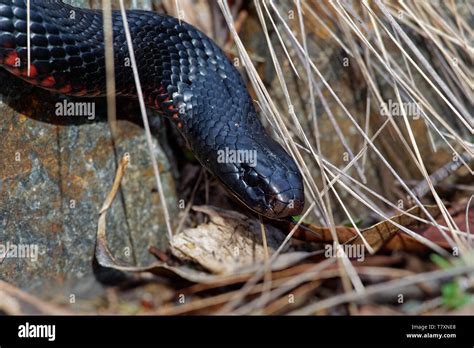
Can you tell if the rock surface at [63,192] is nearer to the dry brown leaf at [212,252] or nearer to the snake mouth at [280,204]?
the dry brown leaf at [212,252]

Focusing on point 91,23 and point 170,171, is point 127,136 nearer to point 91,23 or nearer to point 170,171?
point 170,171

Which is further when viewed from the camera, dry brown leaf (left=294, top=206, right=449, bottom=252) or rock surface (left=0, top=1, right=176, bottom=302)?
rock surface (left=0, top=1, right=176, bottom=302)

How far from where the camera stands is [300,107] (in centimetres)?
449

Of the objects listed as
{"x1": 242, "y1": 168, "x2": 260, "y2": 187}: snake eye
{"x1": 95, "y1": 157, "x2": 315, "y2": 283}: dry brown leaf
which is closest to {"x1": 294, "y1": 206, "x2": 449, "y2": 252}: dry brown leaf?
{"x1": 95, "y1": 157, "x2": 315, "y2": 283}: dry brown leaf

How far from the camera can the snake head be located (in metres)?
3.53

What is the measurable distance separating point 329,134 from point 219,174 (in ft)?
3.70

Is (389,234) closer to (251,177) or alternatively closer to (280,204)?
(280,204)

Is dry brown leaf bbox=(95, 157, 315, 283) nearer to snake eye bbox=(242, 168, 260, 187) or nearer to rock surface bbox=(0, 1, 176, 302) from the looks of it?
rock surface bbox=(0, 1, 176, 302)

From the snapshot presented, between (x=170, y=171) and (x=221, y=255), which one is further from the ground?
(x=170, y=171)

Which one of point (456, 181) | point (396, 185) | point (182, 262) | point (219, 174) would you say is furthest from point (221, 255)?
point (456, 181)

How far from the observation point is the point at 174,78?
3.93m

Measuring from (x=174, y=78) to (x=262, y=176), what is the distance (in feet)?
2.97
